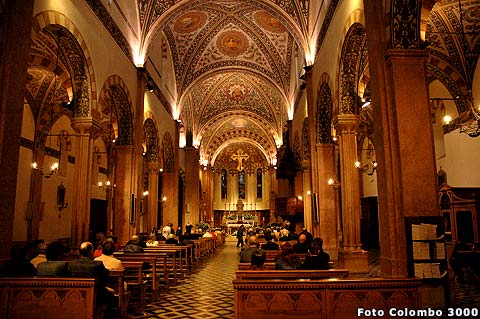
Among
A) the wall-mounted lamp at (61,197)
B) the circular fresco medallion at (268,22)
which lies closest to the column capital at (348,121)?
the circular fresco medallion at (268,22)

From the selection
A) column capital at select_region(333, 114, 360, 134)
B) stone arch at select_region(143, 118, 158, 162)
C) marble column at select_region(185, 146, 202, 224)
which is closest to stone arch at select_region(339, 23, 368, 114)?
column capital at select_region(333, 114, 360, 134)

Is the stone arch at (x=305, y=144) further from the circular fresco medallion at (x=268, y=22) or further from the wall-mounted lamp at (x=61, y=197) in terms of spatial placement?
the wall-mounted lamp at (x=61, y=197)

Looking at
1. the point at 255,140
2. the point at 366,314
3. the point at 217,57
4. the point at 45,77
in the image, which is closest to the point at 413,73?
the point at 366,314

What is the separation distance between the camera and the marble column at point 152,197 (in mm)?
15797

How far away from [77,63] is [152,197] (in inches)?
316

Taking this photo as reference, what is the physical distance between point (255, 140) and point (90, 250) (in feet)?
94.5

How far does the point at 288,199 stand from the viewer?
1888 cm

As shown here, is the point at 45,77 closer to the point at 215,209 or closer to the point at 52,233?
the point at 52,233

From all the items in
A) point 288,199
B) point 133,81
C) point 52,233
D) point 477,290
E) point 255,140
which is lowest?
point 477,290

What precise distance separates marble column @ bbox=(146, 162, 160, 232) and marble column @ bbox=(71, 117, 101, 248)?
6.52 meters

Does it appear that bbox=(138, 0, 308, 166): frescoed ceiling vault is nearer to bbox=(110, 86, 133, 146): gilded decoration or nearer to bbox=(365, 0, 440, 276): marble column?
bbox=(110, 86, 133, 146): gilded decoration

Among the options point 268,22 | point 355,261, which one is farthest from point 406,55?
point 268,22

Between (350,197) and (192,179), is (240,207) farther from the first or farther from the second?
(350,197)

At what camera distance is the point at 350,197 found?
31.1 feet
